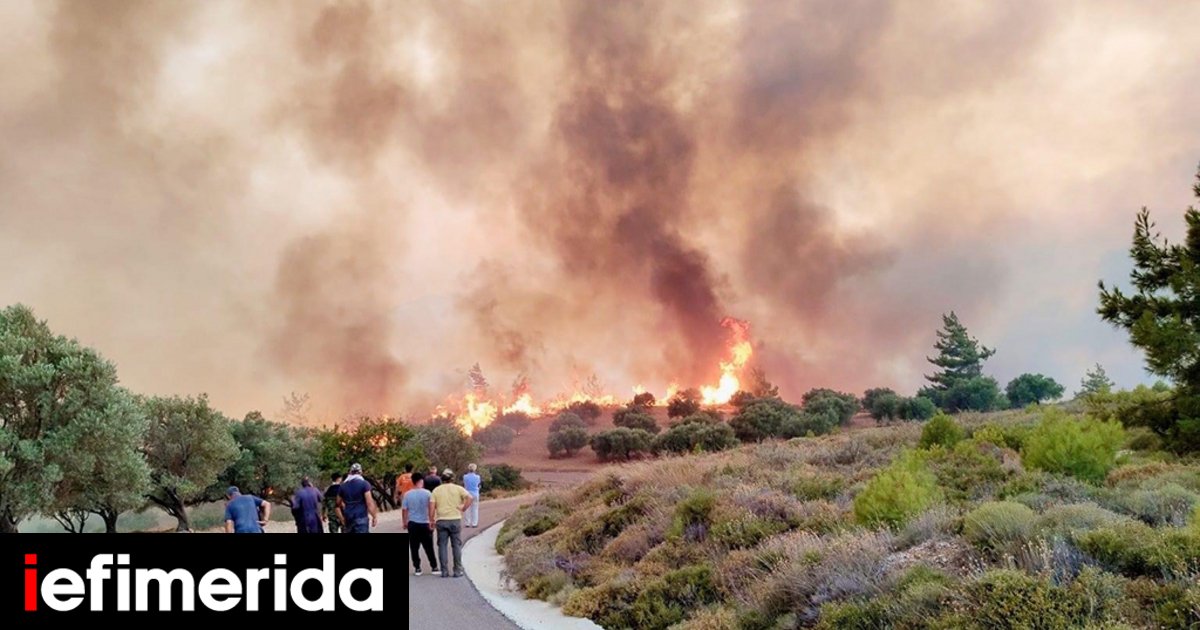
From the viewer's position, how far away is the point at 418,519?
18.9 m

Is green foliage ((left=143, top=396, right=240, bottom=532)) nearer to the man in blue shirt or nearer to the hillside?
the hillside

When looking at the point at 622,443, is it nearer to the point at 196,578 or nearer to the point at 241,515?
the point at 241,515

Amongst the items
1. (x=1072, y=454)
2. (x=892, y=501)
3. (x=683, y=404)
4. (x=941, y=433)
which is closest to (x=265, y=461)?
(x=941, y=433)

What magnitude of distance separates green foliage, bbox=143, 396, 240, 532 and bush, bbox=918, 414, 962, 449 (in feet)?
119

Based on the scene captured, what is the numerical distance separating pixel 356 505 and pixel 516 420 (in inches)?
4410

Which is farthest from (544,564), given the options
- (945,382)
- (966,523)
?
(945,382)

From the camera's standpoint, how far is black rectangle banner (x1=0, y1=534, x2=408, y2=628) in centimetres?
543

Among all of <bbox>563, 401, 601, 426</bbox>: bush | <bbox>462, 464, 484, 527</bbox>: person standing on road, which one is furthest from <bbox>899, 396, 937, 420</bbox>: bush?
<bbox>462, 464, 484, 527</bbox>: person standing on road

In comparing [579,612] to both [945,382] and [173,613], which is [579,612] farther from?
[945,382]

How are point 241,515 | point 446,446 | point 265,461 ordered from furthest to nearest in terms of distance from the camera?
point 446,446
point 265,461
point 241,515

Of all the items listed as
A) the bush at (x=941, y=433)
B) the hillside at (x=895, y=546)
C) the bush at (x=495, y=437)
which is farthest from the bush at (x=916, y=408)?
the hillside at (x=895, y=546)

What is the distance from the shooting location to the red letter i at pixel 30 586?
5.44 meters

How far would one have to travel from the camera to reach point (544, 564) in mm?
17812

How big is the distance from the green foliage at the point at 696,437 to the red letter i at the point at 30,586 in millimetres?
68783
